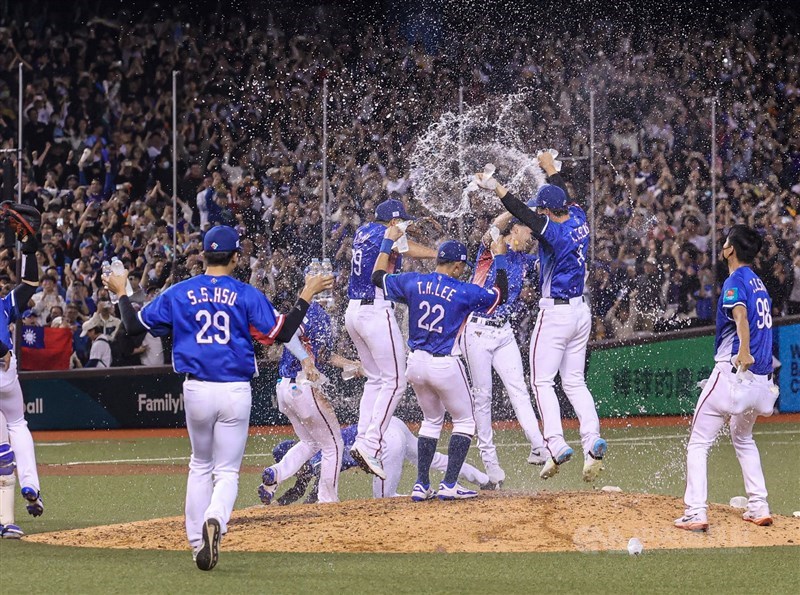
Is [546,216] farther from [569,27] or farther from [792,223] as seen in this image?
[569,27]

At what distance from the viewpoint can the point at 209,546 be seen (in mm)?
7656

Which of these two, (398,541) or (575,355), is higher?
(575,355)

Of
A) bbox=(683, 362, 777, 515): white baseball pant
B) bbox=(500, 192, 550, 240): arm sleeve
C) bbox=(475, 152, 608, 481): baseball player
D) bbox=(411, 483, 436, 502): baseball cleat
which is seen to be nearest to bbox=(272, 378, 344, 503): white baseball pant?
bbox=(411, 483, 436, 502): baseball cleat

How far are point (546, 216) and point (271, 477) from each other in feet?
10.3

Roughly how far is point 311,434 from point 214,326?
3.31 meters

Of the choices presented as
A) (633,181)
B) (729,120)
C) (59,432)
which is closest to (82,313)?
(59,432)

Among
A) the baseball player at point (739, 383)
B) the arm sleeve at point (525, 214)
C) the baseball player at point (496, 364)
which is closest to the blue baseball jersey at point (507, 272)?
the baseball player at point (496, 364)

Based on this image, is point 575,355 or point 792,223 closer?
point 575,355

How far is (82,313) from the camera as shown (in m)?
21.2

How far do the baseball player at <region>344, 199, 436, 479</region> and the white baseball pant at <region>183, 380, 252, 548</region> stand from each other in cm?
330

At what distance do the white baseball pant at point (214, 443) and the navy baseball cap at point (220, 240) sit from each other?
85 cm

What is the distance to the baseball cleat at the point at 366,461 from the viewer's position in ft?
35.1

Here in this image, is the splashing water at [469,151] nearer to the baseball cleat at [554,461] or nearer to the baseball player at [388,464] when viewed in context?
the baseball player at [388,464]

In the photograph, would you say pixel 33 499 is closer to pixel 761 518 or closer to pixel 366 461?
pixel 366 461
